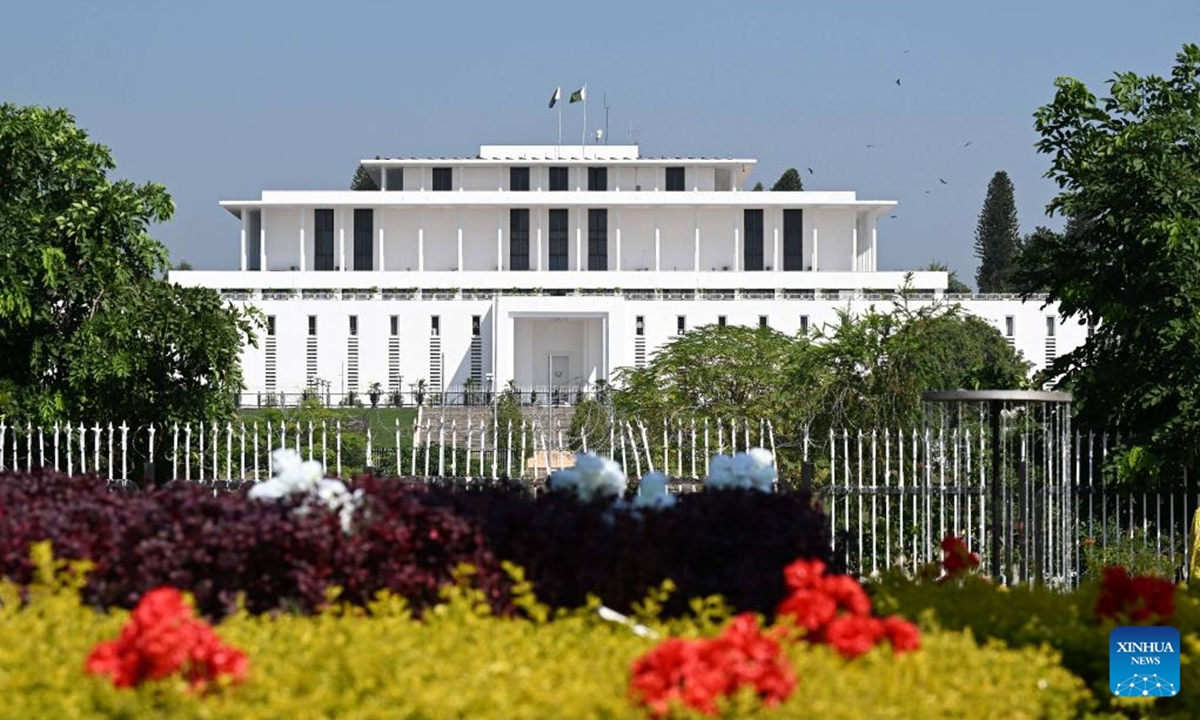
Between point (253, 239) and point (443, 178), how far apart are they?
7.53 m

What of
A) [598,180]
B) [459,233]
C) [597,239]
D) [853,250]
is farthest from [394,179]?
[853,250]

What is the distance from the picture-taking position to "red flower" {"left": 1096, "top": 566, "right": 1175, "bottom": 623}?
571 centimetres

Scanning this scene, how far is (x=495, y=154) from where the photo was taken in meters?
61.4

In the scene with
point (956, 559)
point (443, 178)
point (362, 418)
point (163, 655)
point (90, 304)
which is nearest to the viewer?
point (163, 655)

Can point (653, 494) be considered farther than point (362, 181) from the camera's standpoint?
No

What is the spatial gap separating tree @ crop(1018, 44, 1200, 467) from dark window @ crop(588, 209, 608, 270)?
46.5m

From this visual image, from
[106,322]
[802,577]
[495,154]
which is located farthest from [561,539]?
[495,154]

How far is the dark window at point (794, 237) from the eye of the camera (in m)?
59.6

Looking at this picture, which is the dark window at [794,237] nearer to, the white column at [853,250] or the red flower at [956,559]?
the white column at [853,250]

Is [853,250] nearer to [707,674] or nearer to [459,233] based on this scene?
[459,233]

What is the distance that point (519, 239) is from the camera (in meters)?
59.5

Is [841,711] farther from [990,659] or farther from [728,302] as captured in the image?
[728,302]

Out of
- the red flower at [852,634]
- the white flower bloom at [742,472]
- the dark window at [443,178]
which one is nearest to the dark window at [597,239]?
the dark window at [443,178]

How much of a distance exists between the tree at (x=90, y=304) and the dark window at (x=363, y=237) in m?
44.5
